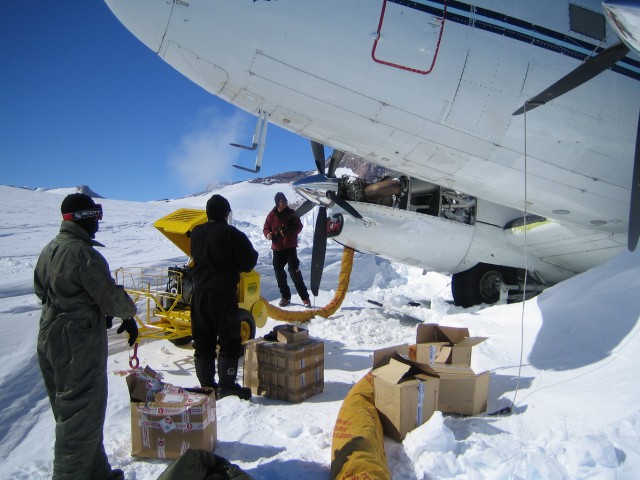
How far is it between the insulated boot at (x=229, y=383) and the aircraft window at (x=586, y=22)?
5192mm

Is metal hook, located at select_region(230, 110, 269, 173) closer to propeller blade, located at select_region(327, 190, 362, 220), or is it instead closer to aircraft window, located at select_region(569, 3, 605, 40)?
propeller blade, located at select_region(327, 190, 362, 220)

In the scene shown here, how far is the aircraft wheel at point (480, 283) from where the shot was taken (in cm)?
863

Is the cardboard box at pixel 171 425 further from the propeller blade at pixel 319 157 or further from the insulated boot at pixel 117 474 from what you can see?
the propeller blade at pixel 319 157

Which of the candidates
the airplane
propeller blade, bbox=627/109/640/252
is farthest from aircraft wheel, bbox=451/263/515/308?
propeller blade, bbox=627/109/640/252

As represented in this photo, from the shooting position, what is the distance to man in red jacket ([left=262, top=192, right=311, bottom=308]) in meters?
9.09

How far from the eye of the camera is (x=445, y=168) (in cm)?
577

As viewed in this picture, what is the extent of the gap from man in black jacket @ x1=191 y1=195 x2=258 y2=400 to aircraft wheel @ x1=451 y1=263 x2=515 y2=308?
5656mm

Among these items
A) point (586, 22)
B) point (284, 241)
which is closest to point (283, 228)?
point (284, 241)

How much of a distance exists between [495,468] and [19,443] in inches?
134

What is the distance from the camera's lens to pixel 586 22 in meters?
5.11

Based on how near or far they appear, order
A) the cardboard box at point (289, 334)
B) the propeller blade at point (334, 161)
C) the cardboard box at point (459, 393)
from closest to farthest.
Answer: the cardboard box at point (459, 393) < the cardboard box at point (289, 334) < the propeller blade at point (334, 161)

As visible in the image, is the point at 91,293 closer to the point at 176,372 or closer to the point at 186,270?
the point at 176,372

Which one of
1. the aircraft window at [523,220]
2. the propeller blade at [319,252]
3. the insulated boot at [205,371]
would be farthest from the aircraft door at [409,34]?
the propeller blade at [319,252]

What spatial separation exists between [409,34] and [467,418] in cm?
379
